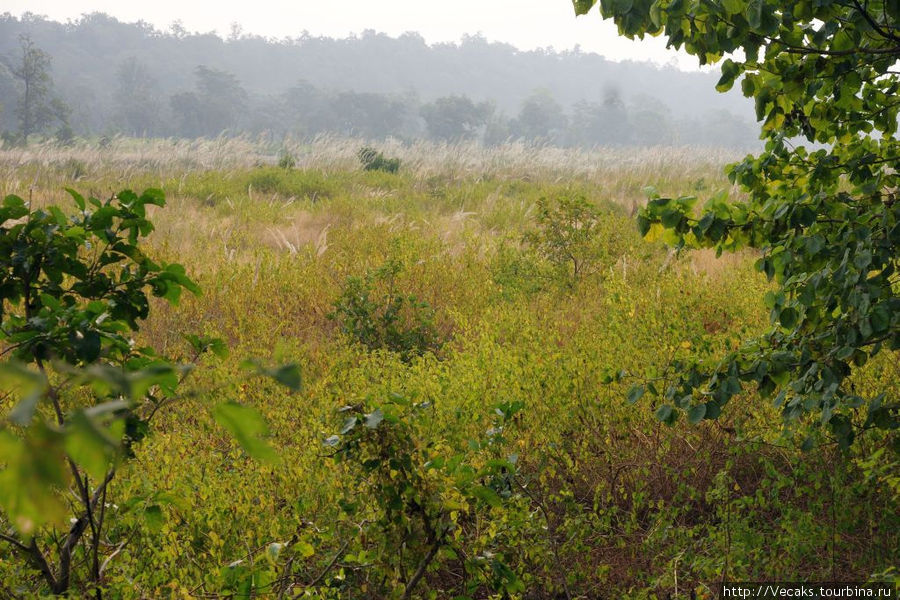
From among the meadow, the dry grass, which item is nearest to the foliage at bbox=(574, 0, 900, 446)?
the meadow

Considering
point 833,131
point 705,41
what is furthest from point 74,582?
point 833,131

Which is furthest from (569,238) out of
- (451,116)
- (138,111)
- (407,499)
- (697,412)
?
(451,116)

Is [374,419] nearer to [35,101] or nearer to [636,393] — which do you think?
[636,393]

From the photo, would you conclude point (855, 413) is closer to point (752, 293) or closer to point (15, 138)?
point (752, 293)

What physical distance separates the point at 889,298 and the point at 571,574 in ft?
4.79

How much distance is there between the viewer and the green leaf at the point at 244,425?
0.56m

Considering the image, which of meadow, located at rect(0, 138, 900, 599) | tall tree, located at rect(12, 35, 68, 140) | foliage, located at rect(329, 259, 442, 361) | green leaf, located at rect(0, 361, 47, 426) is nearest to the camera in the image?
green leaf, located at rect(0, 361, 47, 426)

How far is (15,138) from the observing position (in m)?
38.4

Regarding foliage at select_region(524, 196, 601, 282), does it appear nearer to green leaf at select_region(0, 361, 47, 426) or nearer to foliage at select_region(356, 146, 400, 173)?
green leaf at select_region(0, 361, 47, 426)

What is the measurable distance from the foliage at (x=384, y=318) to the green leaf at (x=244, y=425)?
4.85 m

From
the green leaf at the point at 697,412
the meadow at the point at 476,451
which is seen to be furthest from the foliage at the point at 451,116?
the green leaf at the point at 697,412

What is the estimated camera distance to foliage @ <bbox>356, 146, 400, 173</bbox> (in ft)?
54.0

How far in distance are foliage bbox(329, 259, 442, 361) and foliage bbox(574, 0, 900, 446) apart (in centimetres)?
328

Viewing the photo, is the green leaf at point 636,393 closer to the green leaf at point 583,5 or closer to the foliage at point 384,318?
Result: the green leaf at point 583,5
